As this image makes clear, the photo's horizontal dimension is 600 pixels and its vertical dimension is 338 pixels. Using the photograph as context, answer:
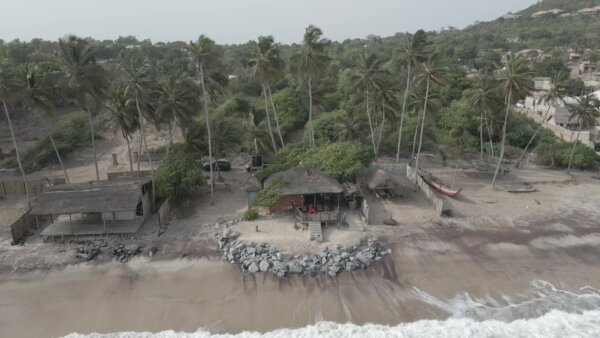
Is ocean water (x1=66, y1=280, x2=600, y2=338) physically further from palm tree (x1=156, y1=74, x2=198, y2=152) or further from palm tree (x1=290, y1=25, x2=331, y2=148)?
palm tree (x1=290, y1=25, x2=331, y2=148)

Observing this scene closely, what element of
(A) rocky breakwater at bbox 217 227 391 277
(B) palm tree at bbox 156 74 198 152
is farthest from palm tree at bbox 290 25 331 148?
(A) rocky breakwater at bbox 217 227 391 277

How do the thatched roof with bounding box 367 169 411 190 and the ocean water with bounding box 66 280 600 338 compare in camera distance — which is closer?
the ocean water with bounding box 66 280 600 338

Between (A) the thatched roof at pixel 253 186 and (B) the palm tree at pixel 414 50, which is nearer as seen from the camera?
(A) the thatched roof at pixel 253 186

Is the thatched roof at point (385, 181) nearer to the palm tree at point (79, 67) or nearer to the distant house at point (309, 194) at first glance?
the distant house at point (309, 194)

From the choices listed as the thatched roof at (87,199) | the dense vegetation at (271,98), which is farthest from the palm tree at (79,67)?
the thatched roof at (87,199)

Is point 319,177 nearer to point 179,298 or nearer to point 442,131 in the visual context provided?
point 179,298
